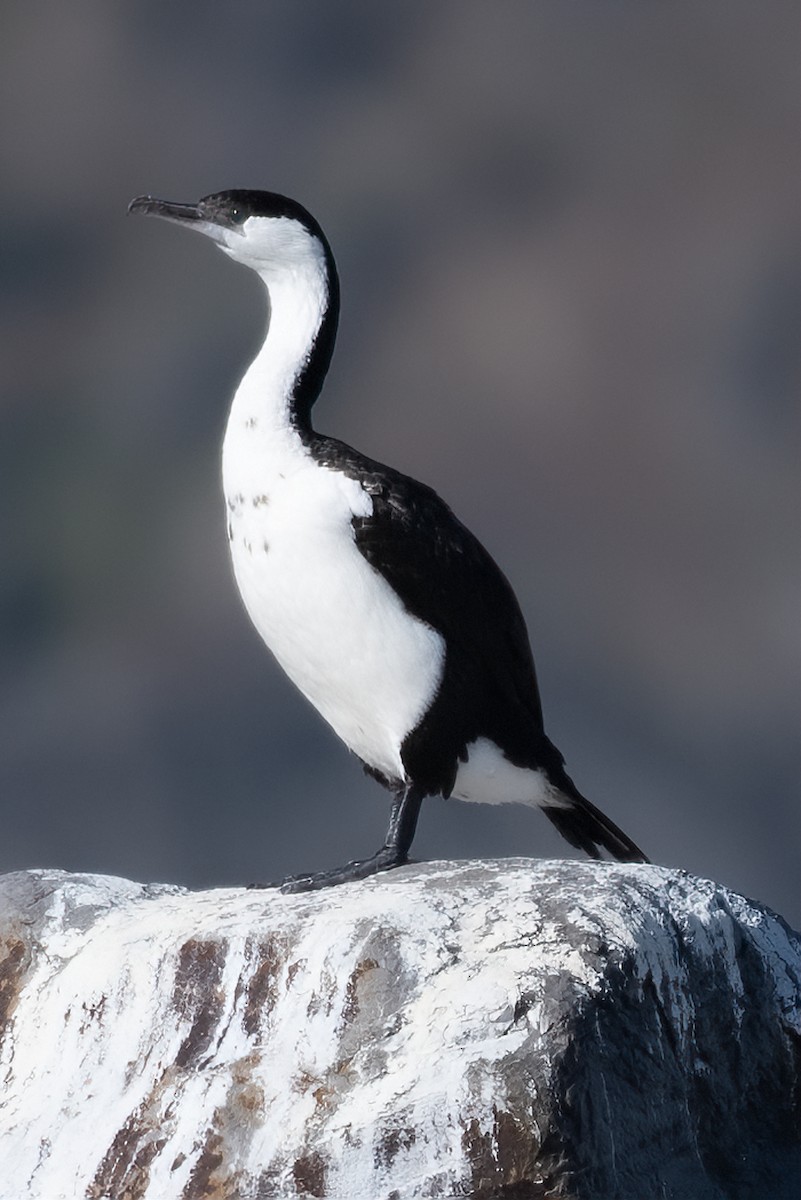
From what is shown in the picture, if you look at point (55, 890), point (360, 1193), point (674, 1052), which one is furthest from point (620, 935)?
point (55, 890)

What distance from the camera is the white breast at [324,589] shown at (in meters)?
4.08

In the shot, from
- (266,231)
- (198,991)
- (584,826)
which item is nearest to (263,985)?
(198,991)

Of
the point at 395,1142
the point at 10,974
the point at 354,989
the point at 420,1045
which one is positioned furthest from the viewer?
the point at 10,974

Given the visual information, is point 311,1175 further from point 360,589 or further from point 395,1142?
point 360,589

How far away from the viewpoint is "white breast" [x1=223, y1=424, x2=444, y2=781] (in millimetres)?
4078

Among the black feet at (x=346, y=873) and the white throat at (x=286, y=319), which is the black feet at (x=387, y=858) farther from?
the white throat at (x=286, y=319)

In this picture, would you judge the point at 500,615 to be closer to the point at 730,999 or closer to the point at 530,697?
the point at 530,697

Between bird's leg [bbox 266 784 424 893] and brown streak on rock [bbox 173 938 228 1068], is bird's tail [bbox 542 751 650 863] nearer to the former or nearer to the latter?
bird's leg [bbox 266 784 424 893]

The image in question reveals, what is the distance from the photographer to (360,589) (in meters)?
→ 4.09

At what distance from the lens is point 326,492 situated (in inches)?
161

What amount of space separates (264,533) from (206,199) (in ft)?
3.01

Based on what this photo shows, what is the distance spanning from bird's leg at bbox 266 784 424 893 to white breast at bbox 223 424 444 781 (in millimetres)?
73

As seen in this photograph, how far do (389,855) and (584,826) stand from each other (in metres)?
0.67

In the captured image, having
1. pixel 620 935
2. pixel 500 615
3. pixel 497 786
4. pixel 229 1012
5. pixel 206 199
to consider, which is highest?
pixel 206 199
